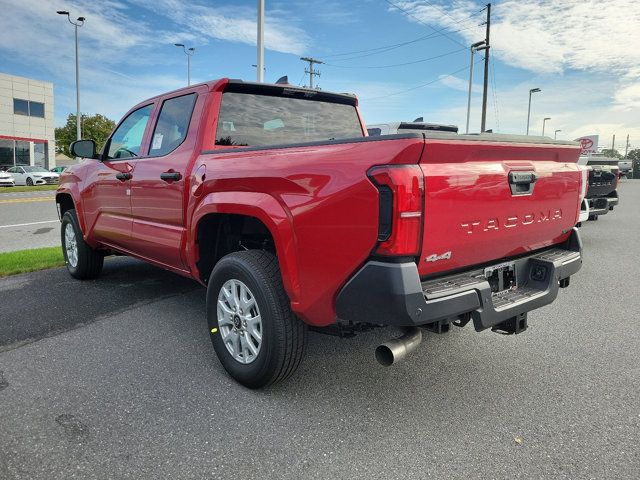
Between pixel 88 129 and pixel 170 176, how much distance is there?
64.4 metres

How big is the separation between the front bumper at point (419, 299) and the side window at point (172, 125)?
2.23m

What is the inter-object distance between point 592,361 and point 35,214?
45.8 ft

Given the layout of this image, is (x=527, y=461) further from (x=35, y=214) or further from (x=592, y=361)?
(x=35, y=214)

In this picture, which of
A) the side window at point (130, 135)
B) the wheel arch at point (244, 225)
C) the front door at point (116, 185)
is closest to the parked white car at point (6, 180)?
the front door at point (116, 185)

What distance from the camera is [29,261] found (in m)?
6.80

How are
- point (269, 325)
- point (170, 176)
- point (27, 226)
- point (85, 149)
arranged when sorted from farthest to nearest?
point (27, 226) < point (85, 149) < point (170, 176) < point (269, 325)

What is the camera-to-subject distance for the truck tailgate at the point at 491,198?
240 cm

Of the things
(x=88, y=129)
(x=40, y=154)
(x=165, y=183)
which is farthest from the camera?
(x=88, y=129)

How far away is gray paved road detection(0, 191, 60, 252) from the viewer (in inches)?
348

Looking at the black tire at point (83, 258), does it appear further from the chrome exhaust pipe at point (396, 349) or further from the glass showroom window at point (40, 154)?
the glass showroom window at point (40, 154)

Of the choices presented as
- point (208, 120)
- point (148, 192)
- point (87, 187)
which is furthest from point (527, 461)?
point (87, 187)

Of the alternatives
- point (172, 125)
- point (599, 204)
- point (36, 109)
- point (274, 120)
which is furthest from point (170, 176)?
point (36, 109)

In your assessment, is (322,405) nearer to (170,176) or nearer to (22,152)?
(170,176)

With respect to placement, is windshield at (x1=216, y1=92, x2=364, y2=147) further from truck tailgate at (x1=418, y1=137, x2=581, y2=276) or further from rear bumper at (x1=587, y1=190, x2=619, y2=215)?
rear bumper at (x1=587, y1=190, x2=619, y2=215)
